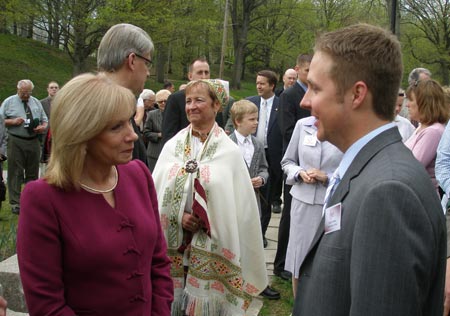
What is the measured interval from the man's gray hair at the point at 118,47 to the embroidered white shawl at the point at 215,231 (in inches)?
36.6

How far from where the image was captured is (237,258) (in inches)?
135

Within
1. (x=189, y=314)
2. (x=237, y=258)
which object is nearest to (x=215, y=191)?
(x=237, y=258)

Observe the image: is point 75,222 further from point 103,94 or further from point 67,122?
point 103,94

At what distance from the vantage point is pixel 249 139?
17.0ft

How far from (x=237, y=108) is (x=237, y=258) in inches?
81.7

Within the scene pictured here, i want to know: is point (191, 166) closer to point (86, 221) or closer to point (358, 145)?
point (86, 221)

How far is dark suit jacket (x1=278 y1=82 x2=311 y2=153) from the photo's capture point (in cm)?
521

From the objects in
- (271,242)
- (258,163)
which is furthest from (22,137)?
(258,163)

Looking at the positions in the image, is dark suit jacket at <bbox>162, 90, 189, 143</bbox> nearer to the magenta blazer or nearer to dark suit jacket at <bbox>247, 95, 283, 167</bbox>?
dark suit jacket at <bbox>247, 95, 283, 167</bbox>

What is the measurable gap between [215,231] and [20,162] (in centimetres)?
637

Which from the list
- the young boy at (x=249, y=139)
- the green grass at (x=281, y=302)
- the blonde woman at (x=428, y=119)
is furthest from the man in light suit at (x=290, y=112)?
the blonde woman at (x=428, y=119)

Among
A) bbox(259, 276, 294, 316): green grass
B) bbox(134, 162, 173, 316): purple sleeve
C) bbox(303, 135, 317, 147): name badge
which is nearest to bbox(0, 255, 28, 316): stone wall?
bbox(134, 162, 173, 316): purple sleeve

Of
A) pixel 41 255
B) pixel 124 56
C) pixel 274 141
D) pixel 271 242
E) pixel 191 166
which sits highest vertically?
pixel 124 56

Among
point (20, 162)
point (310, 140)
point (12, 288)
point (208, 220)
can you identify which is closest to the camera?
point (208, 220)
